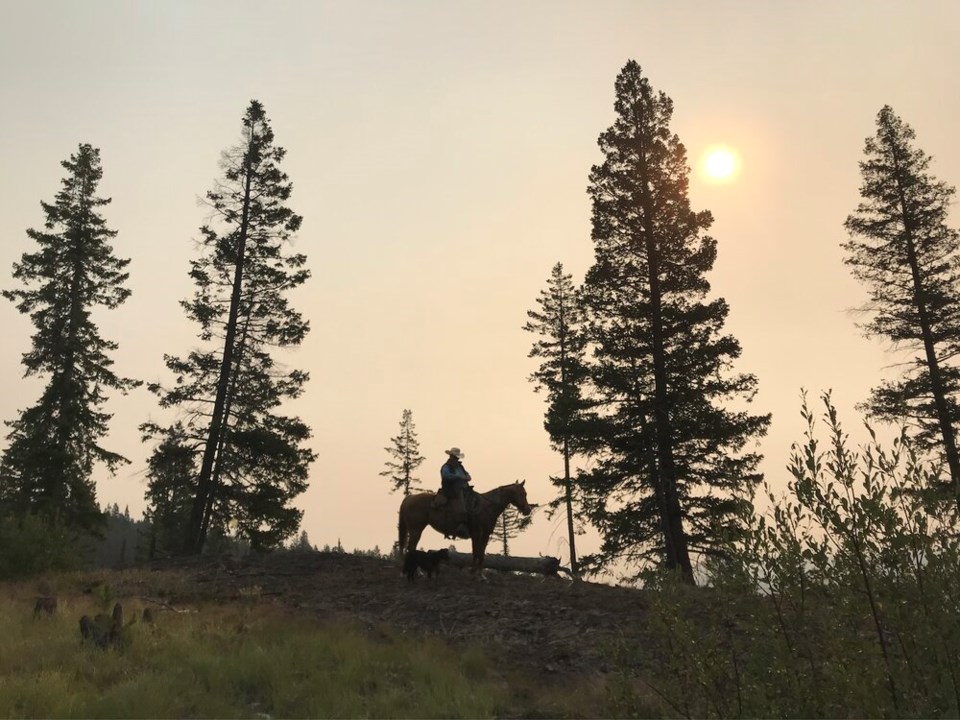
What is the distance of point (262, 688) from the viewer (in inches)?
369

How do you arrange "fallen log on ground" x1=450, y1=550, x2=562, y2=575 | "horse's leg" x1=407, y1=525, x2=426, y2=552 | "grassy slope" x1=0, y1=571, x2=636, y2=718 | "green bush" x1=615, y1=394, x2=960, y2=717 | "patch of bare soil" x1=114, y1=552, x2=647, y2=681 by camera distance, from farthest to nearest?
"fallen log on ground" x1=450, y1=550, x2=562, y2=575 → "horse's leg" x1=407, y1=525, x2=426, y2=552 → "patch of bare soil" x1=114, y1=552, x2=647, y2=681 → "grassy slope" x1=0, y1=571, x2=636, y2=718 → "green bush" x1=615, y1=394, x2=960, y2=717

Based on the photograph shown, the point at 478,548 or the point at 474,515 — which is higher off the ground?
the point at 474,515

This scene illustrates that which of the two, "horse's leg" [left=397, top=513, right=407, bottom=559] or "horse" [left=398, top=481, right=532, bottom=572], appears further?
"horse's leg" [left=397, top=513, right=407, bottom=559]

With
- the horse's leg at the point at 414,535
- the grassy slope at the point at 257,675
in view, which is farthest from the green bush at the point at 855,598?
the horse's leg at the point at 414,535

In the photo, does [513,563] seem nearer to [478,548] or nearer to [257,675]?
[478,548]

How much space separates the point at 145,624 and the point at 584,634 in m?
7.95

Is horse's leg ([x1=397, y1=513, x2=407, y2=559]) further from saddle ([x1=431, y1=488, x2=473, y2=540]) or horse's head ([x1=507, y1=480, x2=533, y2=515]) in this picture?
horse's head ([x1=507, y1=480, x2=533, y2=515])

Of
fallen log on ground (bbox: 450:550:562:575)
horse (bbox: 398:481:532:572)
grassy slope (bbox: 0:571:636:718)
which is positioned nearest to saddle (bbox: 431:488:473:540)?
horse (bbox: 398:481:532:572)

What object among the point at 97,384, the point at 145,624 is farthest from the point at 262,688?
the point at 97,384

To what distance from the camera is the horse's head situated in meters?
17.1

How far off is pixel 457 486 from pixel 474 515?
0.94m

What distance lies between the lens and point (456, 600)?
1438 centimetres

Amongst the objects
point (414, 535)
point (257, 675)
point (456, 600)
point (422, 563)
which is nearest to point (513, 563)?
point (414, 535)

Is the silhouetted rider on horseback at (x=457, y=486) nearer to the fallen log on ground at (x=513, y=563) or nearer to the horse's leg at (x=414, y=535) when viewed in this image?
the horse's leg at (x=414, y=535)
